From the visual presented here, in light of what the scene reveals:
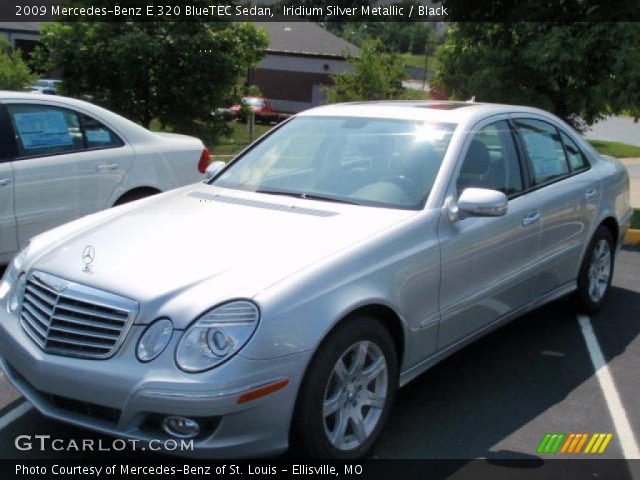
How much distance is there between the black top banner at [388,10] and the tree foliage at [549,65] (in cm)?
15

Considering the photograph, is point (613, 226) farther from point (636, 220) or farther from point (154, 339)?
point (154, 339)

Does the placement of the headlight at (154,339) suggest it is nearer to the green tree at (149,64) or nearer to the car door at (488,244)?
the car door at (488,244)

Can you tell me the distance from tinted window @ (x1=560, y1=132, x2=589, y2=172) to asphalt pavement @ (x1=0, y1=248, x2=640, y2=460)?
1198 millimetres

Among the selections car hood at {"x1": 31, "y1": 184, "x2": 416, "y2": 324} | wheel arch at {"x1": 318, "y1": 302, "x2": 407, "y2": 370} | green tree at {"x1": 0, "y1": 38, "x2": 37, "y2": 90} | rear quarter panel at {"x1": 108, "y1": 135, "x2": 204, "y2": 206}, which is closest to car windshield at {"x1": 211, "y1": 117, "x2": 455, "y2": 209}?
car hood at {"x1": 31, "y1": 184, "x2": 416, "y2": 324}

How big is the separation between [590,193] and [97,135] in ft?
13.4

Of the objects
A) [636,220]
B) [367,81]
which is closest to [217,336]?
[636,220]

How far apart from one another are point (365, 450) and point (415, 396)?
873 mm

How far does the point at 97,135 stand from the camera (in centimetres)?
647

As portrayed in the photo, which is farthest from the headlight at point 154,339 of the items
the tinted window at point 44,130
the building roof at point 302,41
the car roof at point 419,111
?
the building roof at point 302,41

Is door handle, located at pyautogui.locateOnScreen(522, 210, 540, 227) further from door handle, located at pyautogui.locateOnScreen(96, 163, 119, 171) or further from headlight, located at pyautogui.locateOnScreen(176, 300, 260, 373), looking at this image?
door handle, located at pyautogui.locateOnScreen(96, 163, 119, 171)

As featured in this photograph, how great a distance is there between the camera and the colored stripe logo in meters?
3.74

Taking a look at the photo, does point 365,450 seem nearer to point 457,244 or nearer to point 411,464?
point 411,464

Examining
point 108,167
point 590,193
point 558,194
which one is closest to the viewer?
point 558,194

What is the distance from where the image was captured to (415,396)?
4277 mm
